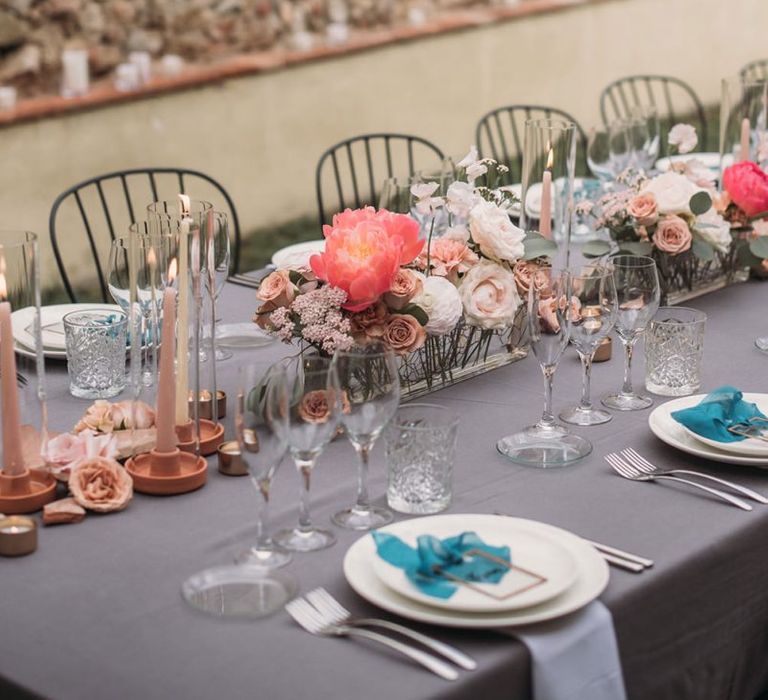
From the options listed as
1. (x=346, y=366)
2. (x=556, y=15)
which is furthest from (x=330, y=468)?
(x=556, y=15)

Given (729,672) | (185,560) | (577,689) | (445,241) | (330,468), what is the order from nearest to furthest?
(577,689) < (185,560) < (729,672) < (330,468) < (445,241)

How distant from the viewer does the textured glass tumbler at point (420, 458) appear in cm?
158

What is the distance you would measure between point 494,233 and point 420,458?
1.70ft

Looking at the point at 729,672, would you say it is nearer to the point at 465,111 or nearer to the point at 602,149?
the point at 602,149

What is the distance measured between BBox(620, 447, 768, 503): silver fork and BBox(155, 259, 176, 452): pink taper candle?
23.9 inches

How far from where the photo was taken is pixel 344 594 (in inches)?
55.4

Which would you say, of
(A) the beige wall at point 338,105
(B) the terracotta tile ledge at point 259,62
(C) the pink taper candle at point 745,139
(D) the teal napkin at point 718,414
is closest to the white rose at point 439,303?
(D) the teal napkin at point 718,414

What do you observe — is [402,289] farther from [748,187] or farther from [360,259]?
[748,187]

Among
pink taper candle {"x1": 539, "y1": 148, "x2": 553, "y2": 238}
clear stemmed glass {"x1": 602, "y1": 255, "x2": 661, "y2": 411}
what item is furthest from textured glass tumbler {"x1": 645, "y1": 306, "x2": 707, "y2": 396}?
pink taper candle {"x1": 539, "y1": 148, "x2": 553, "y2": 238}

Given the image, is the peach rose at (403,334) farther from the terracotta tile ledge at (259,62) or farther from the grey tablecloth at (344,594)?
the terracotta tile ledge at (259,62)

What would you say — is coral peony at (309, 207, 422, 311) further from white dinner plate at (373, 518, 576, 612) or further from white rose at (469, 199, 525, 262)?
white dinner plate at (373, 518, 576, 612)

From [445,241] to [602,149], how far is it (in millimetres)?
1213

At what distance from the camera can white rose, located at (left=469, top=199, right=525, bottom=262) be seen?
2.00m

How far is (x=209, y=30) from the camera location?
523cm
